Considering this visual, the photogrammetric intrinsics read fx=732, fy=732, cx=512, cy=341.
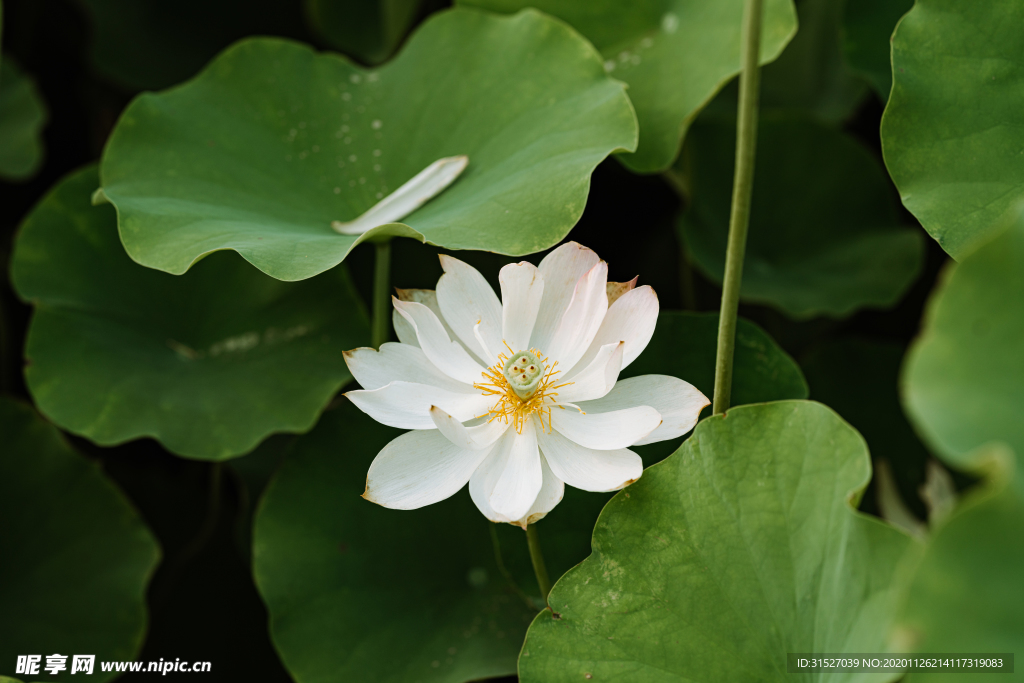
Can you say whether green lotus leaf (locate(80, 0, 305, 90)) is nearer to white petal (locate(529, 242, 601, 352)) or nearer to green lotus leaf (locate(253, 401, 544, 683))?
green lotus leaf (locate(253, 401, 544, 683))

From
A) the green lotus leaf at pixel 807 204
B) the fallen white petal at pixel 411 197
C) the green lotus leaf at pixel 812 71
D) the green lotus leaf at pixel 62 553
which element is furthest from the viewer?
the green lotus leaf at pixel 812 71

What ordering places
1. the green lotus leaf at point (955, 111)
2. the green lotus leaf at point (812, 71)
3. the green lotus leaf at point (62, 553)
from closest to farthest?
the green lotus leaf at point (955, 111) < the green lotus leaf at point (62, 553) < the green lotus leaf at point (812, 71)

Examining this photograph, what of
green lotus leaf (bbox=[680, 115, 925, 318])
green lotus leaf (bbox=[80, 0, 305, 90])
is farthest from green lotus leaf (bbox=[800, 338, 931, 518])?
green lotus leaf (bbox=[80, 0, 305, 90])

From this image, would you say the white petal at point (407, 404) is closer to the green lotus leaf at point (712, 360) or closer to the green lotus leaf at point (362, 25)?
the green lotus leaf at point (712, 360)

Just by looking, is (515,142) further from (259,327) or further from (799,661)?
(799,661)

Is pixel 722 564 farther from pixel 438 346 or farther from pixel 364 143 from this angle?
pixel 364 143

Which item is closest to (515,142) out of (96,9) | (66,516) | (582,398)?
(582,398)

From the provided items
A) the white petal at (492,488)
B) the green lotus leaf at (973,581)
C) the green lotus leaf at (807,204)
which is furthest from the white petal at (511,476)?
the green lotus leaf at (807,204)

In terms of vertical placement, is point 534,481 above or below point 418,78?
below
